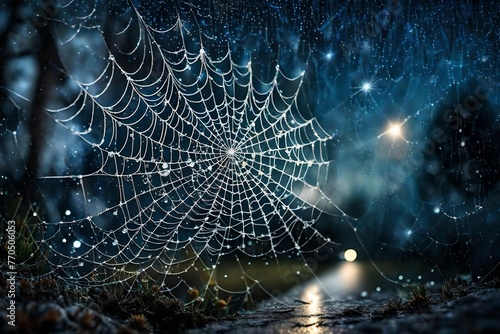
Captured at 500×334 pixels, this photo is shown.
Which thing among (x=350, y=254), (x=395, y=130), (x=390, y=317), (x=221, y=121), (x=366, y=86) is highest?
(x=366, y=86)

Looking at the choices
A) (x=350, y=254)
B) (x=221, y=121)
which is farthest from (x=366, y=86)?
(x=350, y=254)

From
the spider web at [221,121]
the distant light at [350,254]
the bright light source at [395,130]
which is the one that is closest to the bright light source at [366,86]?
the spider web at [221,121]

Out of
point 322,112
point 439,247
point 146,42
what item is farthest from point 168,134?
point 439,247

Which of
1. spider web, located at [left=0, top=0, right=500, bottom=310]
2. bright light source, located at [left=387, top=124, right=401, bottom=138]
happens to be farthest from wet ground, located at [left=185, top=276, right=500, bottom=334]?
bright light source, located at [left=387, top=124, right=401, bottom=138]

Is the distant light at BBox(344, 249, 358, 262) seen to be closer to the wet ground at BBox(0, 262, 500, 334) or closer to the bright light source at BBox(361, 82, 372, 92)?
the bright light source at BBox(361, 82, 372, 92)

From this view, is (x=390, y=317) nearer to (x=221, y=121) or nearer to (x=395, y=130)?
(x=221, y=121)

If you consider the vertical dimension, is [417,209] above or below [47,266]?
above

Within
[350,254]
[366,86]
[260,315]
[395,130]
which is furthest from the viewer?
[350,254]

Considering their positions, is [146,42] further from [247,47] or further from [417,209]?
[417,209]

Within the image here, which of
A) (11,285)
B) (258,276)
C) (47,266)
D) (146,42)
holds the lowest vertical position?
(11,285)

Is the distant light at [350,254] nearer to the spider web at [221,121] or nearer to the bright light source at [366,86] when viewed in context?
the spider web at [221,121]

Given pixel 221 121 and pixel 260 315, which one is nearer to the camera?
pixel 260 315
